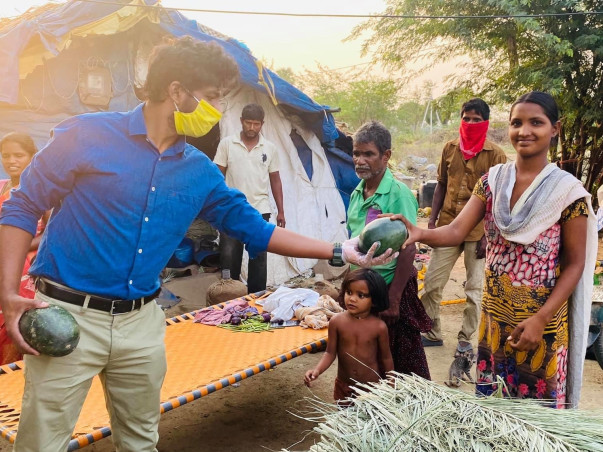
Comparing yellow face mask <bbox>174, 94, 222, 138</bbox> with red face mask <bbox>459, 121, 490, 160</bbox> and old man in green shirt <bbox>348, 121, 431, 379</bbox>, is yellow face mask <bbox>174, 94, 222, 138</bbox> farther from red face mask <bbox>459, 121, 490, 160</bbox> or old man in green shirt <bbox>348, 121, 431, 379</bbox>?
red face mask <bbox>459, 121, 490, 160</bbox>

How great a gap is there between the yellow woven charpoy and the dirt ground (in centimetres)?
48

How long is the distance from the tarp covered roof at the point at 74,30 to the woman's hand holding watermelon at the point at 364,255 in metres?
2.91

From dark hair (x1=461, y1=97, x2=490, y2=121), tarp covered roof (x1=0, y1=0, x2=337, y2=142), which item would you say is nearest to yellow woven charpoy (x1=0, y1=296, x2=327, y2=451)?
dark hair (x1=461, y1=97, x2=490, y2=121)

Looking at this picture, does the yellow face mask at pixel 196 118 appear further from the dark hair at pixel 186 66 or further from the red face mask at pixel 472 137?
the red face mask at pixel 472 137

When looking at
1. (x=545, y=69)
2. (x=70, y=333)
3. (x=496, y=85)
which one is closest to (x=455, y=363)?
(x=70, y=333)

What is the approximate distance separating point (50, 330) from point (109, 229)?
43cm

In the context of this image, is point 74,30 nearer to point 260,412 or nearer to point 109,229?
point 260,412

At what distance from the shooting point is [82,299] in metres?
2.03

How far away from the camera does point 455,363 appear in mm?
4445

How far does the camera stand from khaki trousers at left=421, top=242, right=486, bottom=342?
464 cm

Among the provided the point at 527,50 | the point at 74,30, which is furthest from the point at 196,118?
the point at 527,50

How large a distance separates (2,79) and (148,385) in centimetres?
458

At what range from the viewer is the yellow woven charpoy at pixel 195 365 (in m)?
2.86

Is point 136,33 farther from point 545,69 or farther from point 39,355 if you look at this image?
point 545,69
